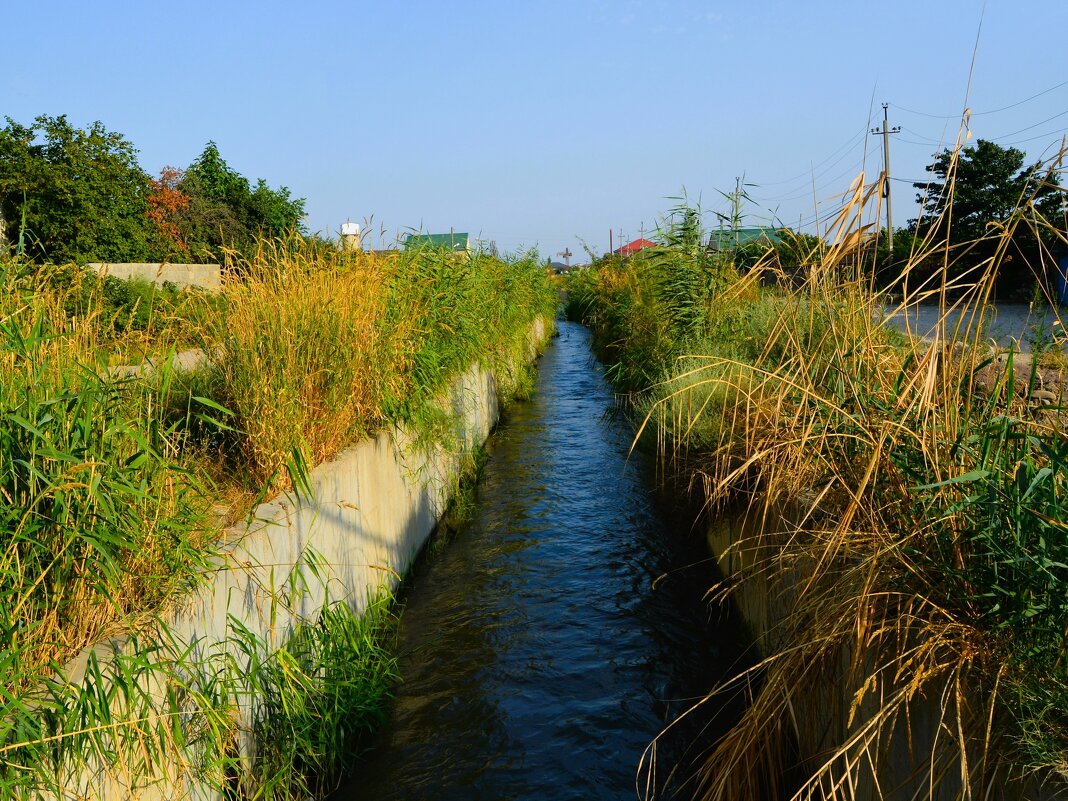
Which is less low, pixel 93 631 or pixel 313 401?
pixel 313 401

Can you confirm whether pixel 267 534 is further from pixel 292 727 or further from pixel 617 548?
pixel 617 548

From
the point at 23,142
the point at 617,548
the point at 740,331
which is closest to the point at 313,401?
the point at 617,548

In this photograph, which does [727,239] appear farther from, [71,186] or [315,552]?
[71,186]

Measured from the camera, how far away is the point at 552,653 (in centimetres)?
542

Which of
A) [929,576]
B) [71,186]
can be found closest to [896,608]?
[929,576]

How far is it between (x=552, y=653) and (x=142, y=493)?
11.0 ft

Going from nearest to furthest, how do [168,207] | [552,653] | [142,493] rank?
[142,493] → [552,653] → [168,207]

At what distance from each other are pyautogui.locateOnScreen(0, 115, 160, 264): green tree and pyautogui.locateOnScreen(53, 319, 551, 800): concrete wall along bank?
1508cm

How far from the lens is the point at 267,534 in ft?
12.5

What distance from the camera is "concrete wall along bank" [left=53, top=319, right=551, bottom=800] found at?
297 centimetres

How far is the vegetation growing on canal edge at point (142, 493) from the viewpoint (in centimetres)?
241

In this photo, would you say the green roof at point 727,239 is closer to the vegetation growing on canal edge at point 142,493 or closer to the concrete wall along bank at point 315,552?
the concrete wall along bank at point 315,552

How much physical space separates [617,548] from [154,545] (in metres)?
4.97

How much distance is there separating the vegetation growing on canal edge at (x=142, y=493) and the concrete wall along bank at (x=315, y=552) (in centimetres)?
8
